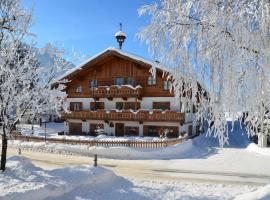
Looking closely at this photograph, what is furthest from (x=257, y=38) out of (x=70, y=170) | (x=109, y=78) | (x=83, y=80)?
(x=83, y=80)

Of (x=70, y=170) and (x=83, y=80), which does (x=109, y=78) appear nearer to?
(x=83, y=80)

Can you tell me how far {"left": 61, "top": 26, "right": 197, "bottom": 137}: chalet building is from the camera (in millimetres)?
34750

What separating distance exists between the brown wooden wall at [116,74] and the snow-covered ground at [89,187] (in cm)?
2006

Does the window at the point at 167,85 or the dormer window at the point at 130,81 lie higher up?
the dormer window at the point at 130,81

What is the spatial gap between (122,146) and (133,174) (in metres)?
9.75

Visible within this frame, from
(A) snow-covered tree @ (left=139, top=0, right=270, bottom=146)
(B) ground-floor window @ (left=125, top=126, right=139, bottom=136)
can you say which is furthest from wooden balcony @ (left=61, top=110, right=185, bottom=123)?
(A) snow-covered tree @ (left=139, top=0, right=270, bottom=146)

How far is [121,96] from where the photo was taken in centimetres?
3619

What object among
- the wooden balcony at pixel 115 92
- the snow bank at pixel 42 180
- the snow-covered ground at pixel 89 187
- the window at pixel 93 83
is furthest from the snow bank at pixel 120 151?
the snow bank at pixel 42 180

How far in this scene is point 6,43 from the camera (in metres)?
16.7

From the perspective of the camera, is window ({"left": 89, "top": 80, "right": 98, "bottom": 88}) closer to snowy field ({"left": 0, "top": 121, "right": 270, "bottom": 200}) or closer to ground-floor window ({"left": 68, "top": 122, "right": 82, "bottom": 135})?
ground-floor window ({"left": 68, "top": 122, "right": 82, "bottom": 135})

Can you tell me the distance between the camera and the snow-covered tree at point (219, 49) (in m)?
7.37

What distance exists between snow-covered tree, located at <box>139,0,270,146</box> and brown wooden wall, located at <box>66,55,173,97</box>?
2627cm

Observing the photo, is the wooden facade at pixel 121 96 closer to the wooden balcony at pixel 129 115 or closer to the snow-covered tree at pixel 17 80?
the wooden balcony at pixel 129 115

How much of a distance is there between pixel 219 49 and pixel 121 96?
28708 mm
